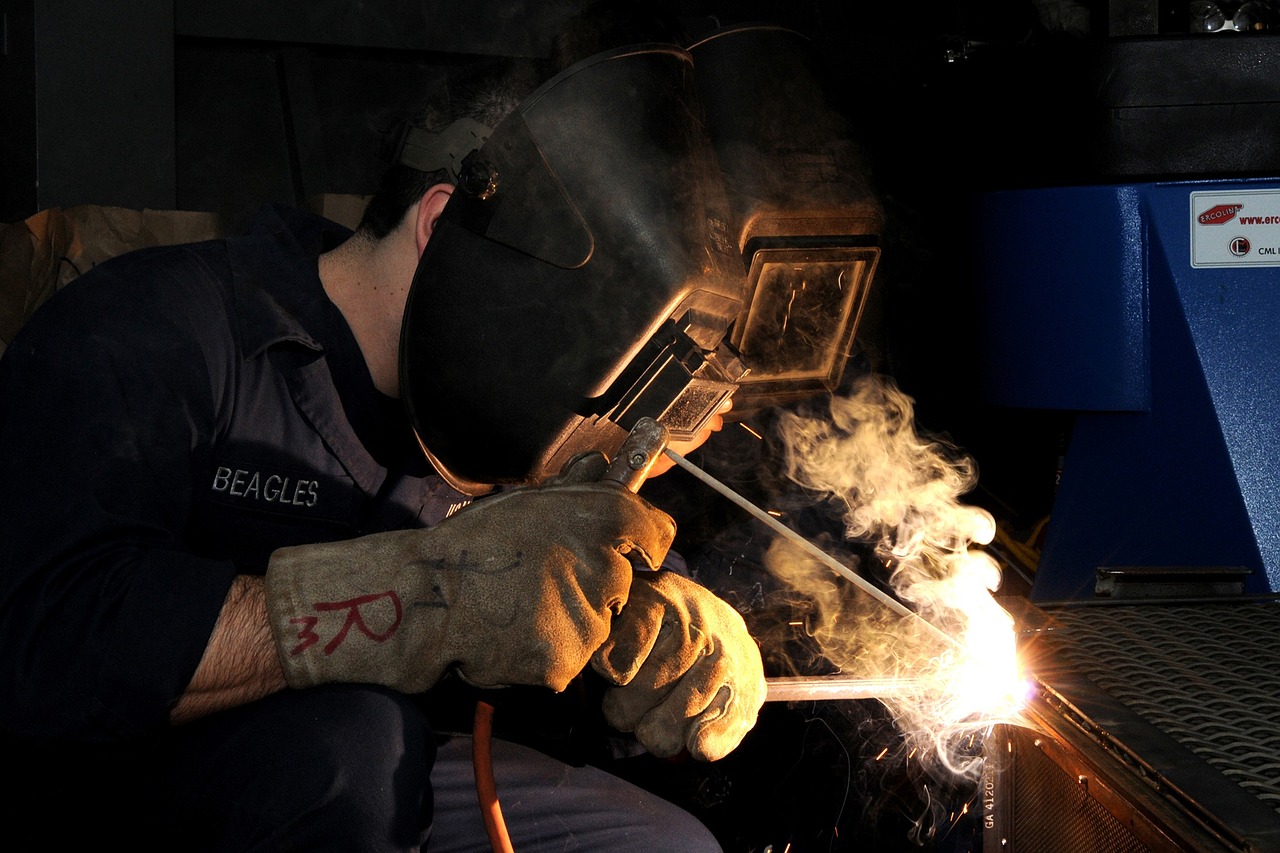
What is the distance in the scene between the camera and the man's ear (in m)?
1.42

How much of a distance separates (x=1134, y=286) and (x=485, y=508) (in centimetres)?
135

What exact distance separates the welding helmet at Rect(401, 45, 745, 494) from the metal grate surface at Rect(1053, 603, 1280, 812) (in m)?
0.60

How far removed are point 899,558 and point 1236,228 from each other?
0.85 metres

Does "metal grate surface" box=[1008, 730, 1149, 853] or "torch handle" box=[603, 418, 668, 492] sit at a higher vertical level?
→ "torch handle" box=[603, 418, 668, 492]

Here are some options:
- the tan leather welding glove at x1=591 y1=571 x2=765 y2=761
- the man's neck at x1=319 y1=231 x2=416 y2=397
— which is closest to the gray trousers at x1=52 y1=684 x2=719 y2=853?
the tan leather welding glove at x1=591 y1=571 x2=765 y2=761

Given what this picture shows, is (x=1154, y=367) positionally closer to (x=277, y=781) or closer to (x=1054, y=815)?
(x=1054, y=815)

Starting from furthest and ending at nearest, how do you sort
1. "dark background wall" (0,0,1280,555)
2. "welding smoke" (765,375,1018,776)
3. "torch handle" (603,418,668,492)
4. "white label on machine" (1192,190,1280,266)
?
"dark background wall" (0,0,1280,555) → "white label on machine" (1192,190,1280,266) → "welding smoke" (765,375,1018,776) → "torch handle" (603,418,668,492)

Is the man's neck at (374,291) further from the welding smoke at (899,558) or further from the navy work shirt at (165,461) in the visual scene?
the welding smoke at (899,558)

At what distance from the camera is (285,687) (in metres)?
1.19

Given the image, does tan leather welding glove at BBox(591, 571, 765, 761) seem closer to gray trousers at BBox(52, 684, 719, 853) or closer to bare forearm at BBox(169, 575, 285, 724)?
gray trousers at BBox(52, 684, 719, 853)

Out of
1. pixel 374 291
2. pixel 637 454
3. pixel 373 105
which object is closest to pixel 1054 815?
pixel 637 454

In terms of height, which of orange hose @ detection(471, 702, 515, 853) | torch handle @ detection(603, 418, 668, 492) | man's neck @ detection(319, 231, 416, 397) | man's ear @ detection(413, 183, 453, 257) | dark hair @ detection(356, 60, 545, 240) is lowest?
orange hose @ detection(471, 702, 515, 853)

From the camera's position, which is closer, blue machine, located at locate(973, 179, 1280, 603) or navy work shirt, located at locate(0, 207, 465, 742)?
navy work shirt, located at locate(0, 207, 465, 742)

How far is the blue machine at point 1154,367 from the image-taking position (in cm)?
187
